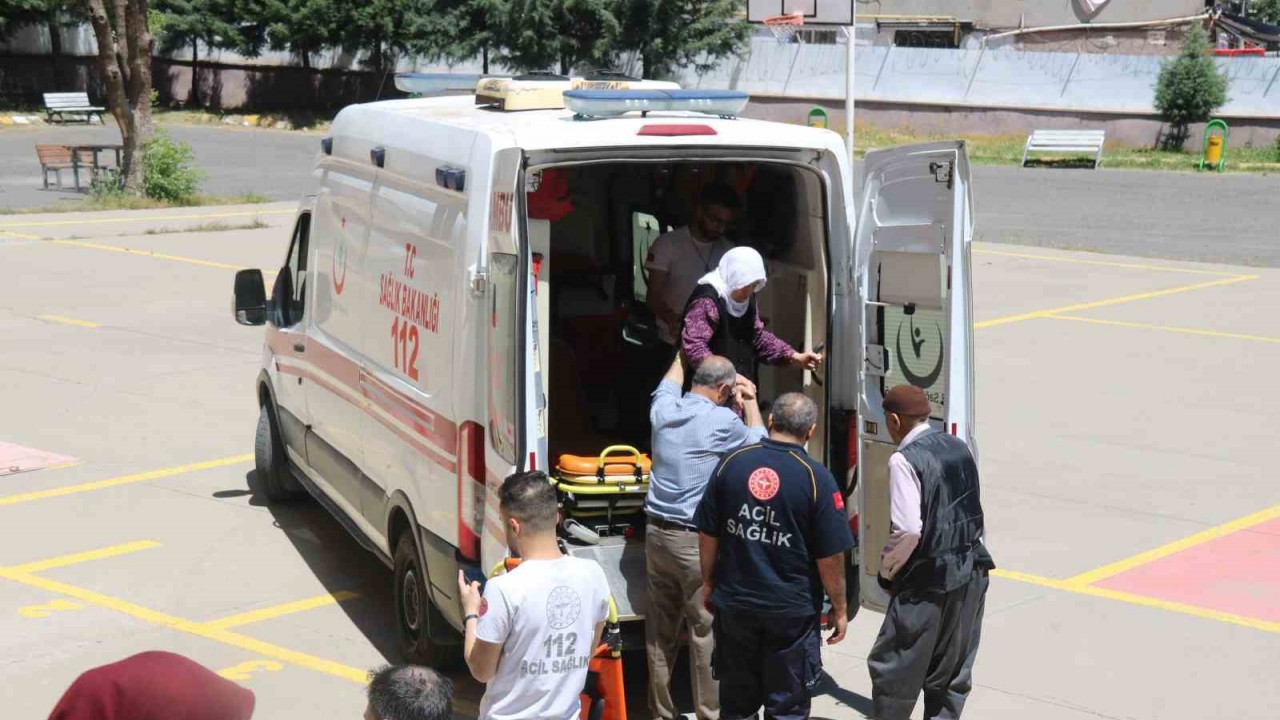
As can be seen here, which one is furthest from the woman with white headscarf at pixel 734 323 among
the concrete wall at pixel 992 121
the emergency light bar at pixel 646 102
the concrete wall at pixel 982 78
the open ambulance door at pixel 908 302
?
the concrete wall at pixel 982 78

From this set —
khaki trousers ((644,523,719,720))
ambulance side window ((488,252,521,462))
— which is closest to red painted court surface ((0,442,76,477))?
ambulance side window ((488,252,521,462))

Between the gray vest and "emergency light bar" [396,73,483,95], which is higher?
"emergency light bar" [396,73,483,95]

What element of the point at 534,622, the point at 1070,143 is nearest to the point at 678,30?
the point at 1070,143

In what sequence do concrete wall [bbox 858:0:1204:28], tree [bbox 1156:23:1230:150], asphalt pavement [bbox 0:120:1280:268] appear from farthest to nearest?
concrete wall [bbox 858:0:1204:28], tree [bbox 1156:23:1230:150], asphalt pavement [bbox 0:120:1280:268]

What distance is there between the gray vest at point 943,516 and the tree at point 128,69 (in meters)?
24.3

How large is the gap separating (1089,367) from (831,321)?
8937 millimetres

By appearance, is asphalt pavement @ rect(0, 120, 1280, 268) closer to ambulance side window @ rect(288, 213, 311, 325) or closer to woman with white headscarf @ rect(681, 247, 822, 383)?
ambulance side window @ rect(288, 213, 311, 325)

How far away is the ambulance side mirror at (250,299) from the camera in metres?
8.98

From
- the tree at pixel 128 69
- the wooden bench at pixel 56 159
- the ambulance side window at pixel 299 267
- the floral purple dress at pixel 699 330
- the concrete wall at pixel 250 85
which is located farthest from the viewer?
the concrete wall at pixel 250 85

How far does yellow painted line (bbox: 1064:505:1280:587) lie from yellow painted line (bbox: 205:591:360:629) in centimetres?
407

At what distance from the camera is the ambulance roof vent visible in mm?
7000

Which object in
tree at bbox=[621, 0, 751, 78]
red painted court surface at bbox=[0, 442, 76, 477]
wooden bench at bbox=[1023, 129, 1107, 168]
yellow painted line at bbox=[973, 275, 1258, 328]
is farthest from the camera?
tree at bbox=[621, 0, 751, 78]

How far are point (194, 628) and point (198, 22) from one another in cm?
4906

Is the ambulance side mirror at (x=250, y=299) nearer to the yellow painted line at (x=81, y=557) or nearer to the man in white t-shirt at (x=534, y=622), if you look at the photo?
the yellow painted line at (x=81, y=557)
